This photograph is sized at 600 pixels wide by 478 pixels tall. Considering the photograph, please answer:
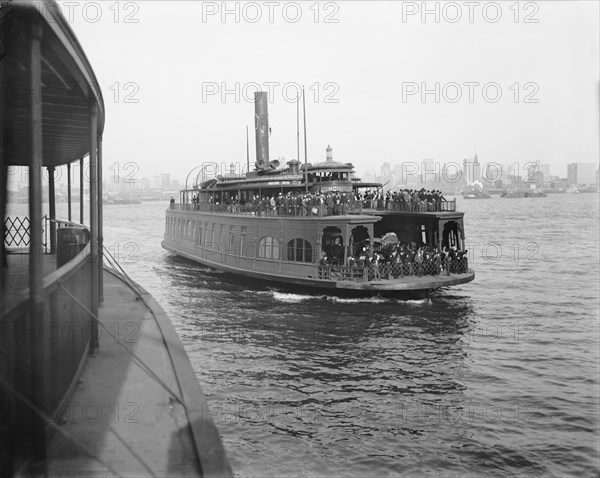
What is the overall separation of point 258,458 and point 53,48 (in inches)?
359

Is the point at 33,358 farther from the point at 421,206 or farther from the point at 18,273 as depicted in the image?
the point at 421,206

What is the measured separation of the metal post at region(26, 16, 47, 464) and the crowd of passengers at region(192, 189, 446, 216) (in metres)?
22.5

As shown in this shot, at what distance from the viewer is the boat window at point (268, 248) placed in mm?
30406

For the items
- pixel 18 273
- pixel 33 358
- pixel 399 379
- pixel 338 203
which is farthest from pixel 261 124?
pixel 33 358

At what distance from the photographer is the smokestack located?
5106 centimetres

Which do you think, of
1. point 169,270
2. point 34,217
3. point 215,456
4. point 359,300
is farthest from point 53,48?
point 169,270

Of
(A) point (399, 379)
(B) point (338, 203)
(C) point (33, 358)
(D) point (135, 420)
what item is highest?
(B) point (338, 203)

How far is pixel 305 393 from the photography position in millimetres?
15773

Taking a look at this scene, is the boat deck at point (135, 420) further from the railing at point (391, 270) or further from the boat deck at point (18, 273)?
the railing at point (391, 270)

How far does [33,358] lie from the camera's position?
227 inches

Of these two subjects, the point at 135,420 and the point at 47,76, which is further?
the point at 47,76

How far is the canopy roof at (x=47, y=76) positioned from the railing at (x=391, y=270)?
1540 cm

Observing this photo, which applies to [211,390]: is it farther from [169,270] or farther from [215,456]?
[169,270]

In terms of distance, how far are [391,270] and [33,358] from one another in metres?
22.0
